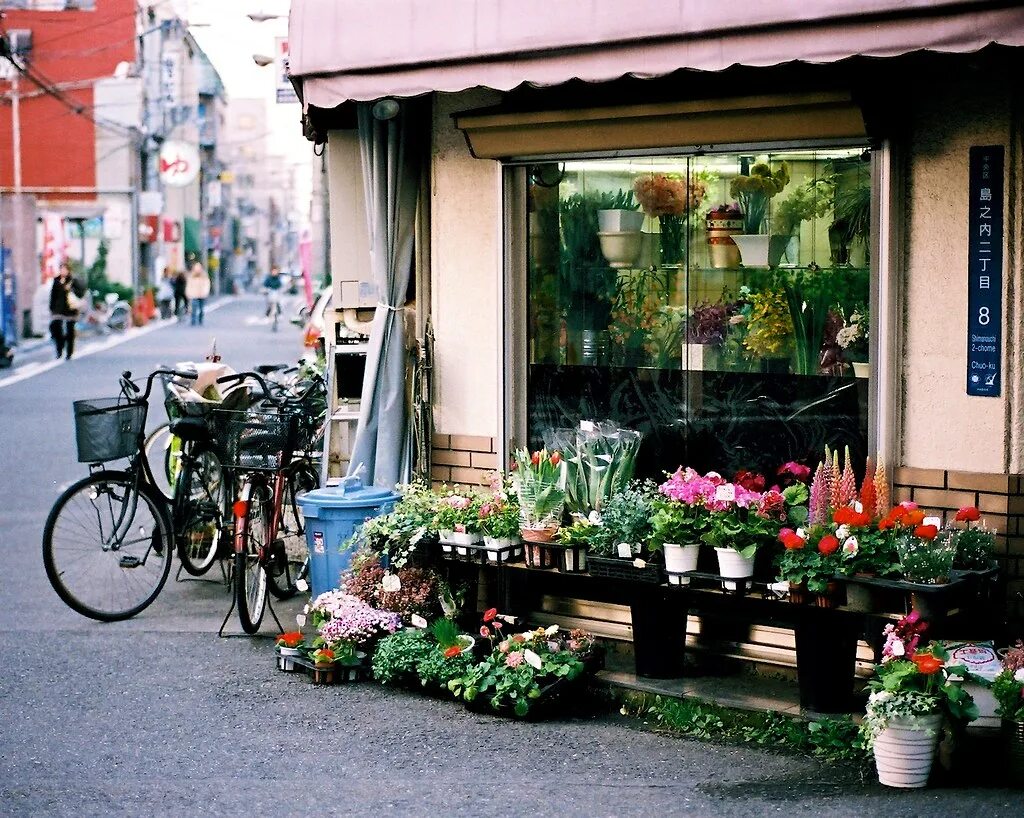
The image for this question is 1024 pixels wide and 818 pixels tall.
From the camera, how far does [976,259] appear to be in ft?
22.2

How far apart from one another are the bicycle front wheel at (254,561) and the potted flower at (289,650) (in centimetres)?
60

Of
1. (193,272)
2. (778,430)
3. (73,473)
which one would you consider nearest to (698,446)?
(778,430)

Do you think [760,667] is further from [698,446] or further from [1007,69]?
[1007,69]

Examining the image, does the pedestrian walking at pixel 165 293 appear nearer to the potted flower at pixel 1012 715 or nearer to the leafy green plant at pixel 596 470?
the leafy green plant at pixel 596 470

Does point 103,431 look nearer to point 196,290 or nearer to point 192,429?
point 192,429

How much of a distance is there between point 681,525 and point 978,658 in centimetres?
148

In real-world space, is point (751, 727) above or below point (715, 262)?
below

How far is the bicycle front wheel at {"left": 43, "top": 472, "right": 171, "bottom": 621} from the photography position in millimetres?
8875

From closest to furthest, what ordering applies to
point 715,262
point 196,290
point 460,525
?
1. point 460,525
2. point 715,262
3. point 196,290

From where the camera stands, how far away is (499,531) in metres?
7.55

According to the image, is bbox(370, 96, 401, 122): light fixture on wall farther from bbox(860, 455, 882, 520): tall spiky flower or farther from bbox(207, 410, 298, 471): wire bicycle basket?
bbox(860, 455, 882, 520): tall spiky flower

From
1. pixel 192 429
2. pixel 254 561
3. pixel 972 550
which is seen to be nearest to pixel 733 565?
pixel 972 550

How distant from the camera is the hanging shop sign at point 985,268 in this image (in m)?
6.69

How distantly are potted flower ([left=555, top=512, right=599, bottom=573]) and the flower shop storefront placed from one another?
0.18 meters
